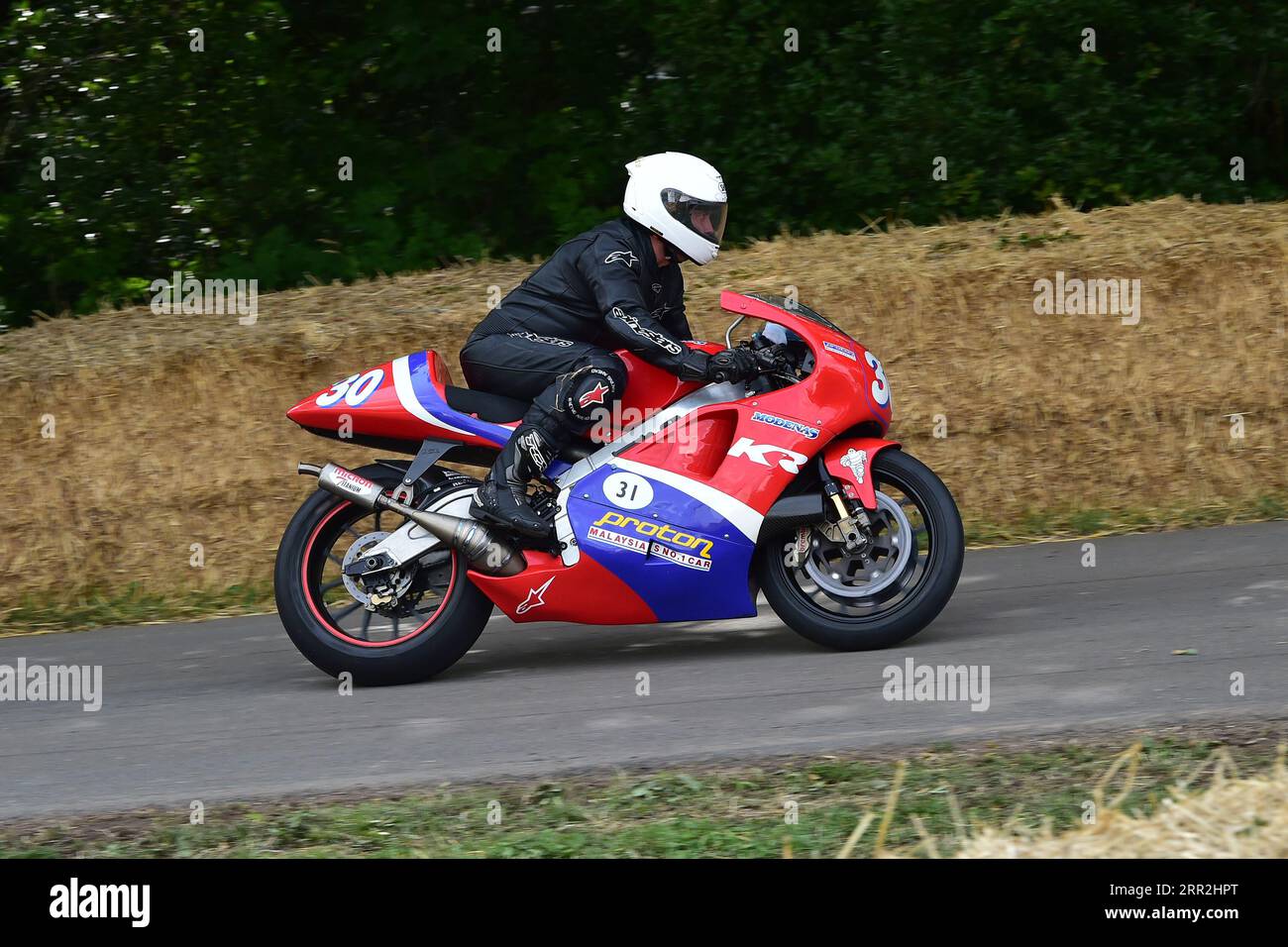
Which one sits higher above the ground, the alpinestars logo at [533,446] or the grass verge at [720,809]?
the alpinestars logo at [533,446]

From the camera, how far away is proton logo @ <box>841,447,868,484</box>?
641 cm

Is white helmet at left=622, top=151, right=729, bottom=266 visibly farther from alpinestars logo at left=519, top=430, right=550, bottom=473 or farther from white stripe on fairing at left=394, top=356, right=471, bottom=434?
white stripe on fairing at left=394, top=356, right=471, bottom=434

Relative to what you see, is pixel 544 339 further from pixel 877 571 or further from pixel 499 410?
pixel 877 571

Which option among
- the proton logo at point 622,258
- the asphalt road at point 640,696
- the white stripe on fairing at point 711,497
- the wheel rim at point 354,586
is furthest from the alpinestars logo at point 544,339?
the asphalt road at point 640,696

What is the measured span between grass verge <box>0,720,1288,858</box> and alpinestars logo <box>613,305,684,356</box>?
191 cm

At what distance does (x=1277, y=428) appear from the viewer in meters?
8.91

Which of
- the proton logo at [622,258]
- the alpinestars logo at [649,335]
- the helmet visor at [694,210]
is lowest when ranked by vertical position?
the alpinestars logo at [649,335]

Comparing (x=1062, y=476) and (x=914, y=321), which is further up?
(x=914, y=321)

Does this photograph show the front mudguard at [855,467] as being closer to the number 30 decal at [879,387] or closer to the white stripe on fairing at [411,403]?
the number 30 decal at [879,387]

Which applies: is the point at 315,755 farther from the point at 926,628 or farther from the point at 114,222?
the point at 114,222

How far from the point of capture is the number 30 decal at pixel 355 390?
6676 millimetres

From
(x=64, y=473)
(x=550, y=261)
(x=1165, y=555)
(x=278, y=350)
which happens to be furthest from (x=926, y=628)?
(x=64, y=473)

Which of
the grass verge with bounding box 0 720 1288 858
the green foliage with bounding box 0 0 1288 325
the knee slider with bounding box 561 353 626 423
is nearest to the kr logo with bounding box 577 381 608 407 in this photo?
the knee slider with bounding box 561 353 626 423

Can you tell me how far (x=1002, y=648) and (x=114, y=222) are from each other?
10268 millimetres
